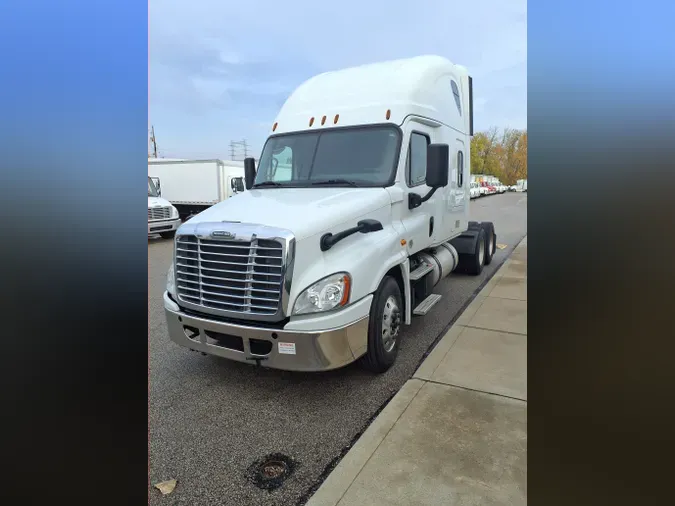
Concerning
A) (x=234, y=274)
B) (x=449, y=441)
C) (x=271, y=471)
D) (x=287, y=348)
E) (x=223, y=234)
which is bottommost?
(x=271, y=471)

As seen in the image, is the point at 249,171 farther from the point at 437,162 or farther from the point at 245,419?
the point at 245,419

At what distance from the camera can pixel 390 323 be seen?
175 inches

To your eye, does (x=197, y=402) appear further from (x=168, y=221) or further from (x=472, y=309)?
(x=168, y=221)

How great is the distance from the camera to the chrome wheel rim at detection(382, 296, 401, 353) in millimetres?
4379

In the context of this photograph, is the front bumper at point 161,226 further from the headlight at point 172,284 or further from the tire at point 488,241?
the headlight at point 172,284

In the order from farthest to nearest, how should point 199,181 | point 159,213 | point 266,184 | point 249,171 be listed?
point 199,181 → point 159,213 → point 249,171 → point 266,184

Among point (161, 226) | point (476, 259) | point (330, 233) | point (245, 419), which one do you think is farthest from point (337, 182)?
point (161, 226)

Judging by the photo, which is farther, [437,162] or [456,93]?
[456,93]

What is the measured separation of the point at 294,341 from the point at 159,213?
1293 cm

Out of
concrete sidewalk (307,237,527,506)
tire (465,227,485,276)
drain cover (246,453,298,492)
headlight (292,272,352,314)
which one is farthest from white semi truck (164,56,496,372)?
tire (465,227,485,276)

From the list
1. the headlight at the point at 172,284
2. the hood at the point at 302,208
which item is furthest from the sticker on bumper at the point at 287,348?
the headlight at the point at 172,284

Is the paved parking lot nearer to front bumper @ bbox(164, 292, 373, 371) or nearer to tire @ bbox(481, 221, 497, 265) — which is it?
front bumper @ bbox(164, 292, 373, 371)
